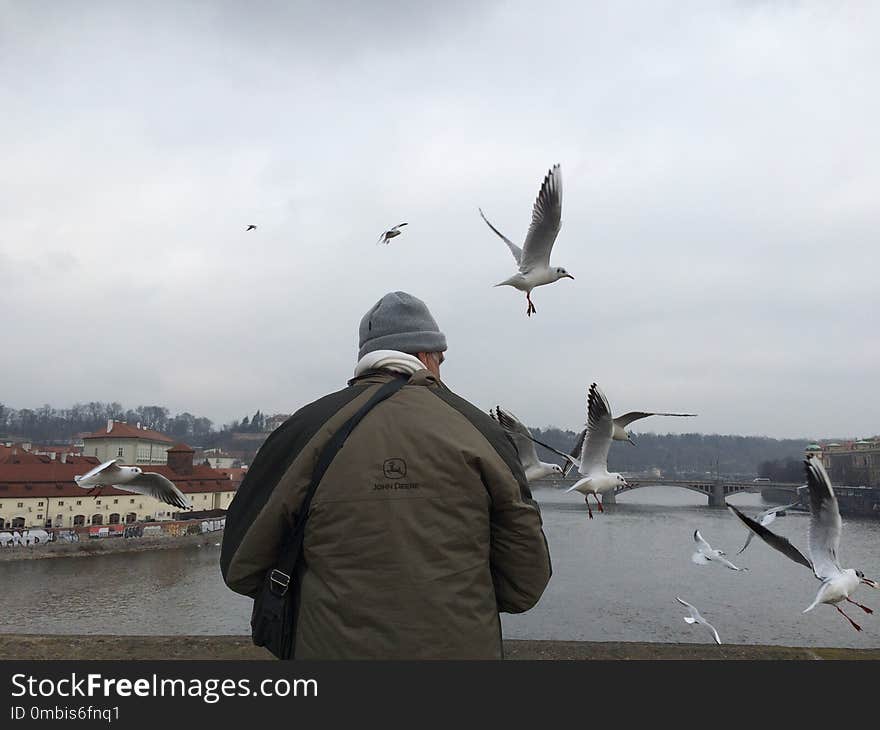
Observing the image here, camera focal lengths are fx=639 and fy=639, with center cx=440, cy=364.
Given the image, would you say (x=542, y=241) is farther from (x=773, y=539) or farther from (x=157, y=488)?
(x=157, y=488)

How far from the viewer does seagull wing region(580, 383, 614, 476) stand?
4.68 meters

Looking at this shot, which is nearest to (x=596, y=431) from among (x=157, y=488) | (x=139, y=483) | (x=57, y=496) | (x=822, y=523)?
(x=822, y=523)

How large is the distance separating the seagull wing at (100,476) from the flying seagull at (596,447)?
12.3 ft

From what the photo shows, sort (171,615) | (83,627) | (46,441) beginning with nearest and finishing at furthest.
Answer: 1. (83,627)
2. (171,615)
3. (46,441)

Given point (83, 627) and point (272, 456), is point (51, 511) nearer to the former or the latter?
point (83, 627)

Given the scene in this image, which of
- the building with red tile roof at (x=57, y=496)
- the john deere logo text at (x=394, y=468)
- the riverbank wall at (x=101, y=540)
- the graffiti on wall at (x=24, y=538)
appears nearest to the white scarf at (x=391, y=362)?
the john deere logo text at (x=394, y=468)

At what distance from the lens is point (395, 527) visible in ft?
4.36

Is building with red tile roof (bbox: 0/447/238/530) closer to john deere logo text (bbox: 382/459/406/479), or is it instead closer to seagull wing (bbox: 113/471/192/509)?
seagull wing (bbox: 113/471/192/509)

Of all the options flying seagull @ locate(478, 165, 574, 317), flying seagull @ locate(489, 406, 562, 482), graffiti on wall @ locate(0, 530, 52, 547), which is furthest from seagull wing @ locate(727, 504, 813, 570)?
graffiti on wall @ locate(0, 530, 52, 547)

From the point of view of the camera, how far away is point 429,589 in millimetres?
1338

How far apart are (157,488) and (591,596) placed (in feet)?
44.2

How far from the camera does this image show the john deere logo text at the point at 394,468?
1.35m

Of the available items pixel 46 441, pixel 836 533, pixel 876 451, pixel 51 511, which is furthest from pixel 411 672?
pixel 46 441

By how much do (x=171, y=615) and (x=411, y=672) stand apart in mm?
16227
